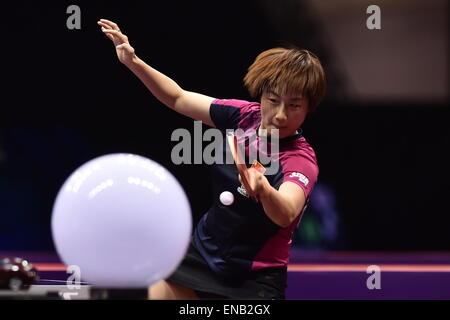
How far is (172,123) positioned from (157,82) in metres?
2.73

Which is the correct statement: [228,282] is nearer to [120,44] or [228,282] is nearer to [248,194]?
[248,194]

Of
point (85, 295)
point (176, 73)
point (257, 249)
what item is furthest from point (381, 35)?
point (85, 295)

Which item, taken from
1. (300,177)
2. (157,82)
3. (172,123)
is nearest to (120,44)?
(157,82)

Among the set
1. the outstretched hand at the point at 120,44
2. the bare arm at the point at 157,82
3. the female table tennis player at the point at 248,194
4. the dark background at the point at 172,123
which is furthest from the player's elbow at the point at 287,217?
the dark background at the point at 172,123

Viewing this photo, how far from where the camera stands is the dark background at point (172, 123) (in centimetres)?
489

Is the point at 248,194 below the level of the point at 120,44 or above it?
below

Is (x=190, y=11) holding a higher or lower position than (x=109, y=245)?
higher

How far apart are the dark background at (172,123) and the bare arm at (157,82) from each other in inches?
98.2

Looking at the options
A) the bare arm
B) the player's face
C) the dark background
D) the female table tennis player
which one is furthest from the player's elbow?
the dark background

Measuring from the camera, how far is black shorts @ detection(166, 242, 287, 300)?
2.13 meters

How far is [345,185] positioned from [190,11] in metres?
1.66

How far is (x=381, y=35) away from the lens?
21.7ft

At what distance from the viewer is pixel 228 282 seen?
215 centimetres

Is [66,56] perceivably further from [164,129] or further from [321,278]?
[321,278]
